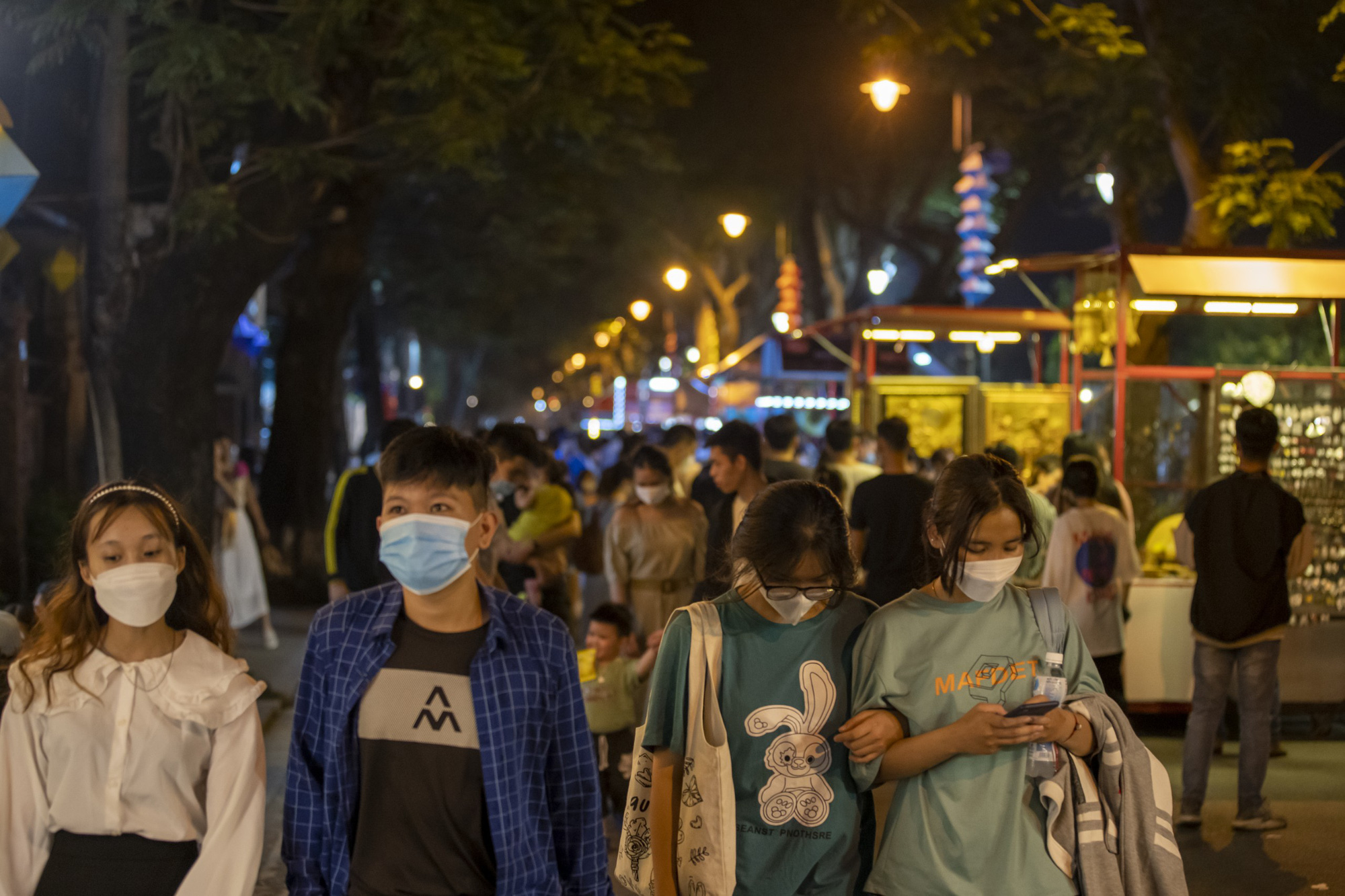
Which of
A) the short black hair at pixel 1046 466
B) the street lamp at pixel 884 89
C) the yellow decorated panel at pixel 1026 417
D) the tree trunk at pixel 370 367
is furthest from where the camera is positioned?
the tree trunk at pixel 370 367

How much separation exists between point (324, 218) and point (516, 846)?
14.9 m

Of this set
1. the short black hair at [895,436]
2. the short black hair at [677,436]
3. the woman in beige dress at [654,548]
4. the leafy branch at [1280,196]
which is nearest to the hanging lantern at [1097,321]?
the leafy branch at [1280,196]

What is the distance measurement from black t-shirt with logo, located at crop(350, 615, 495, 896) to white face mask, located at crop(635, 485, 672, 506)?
470 cm

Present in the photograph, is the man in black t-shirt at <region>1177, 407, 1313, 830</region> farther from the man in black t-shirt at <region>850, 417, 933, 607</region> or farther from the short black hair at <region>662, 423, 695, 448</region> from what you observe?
the short black hair at <region>662, 423, 695, 448</region>

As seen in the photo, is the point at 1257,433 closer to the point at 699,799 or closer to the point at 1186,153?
the point at 699,799

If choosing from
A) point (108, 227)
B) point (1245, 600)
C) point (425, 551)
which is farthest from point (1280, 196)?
point (425, 551)

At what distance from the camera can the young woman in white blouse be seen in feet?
10.1

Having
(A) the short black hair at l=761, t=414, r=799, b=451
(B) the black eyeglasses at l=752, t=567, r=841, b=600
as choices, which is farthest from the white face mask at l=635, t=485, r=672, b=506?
(B) the black eyeglasses at l=752, t=567, r=841, b=600

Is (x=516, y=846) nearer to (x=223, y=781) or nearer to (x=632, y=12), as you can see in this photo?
(x=223, y=781)

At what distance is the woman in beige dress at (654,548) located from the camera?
7633mm

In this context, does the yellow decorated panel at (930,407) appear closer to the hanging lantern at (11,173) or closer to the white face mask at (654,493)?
the white face mask at (654,493)

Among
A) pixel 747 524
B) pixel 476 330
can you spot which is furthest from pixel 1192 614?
pixel 476 330

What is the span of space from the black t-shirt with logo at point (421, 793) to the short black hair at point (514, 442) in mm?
4807

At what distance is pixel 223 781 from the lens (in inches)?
123
